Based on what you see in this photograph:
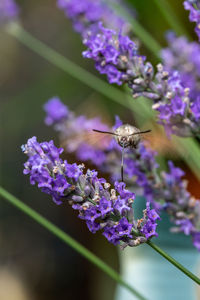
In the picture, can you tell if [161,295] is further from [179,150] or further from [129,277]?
[179,150]

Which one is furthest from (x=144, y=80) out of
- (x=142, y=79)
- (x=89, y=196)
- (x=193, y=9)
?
(x=89, y=196)

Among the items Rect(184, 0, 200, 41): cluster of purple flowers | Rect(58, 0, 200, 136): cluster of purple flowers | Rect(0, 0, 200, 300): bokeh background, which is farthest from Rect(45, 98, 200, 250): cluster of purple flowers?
Rect(0, 0, 200, 300): bokeh background

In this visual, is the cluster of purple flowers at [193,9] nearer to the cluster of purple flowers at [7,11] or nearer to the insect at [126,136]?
the insect at [126,136]

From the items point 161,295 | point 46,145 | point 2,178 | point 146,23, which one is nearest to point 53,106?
point 46,145

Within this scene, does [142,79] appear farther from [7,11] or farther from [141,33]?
[7,11]

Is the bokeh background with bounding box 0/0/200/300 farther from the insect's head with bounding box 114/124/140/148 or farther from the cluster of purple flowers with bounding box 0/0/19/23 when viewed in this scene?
the insect's head with bounding box 114/124/140/148
